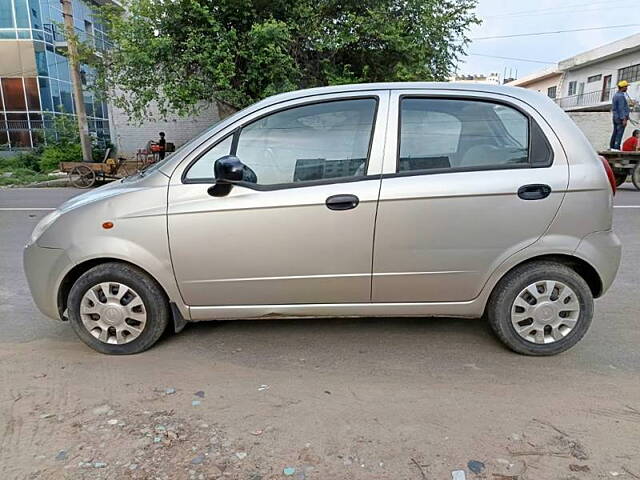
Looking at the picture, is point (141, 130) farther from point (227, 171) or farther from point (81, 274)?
point (227, 171)

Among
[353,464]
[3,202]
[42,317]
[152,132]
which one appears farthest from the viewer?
[152,132]

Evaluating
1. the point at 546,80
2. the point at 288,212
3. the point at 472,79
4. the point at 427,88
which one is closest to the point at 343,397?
the point at 288,212

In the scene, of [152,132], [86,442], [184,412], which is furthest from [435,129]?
[152,132]

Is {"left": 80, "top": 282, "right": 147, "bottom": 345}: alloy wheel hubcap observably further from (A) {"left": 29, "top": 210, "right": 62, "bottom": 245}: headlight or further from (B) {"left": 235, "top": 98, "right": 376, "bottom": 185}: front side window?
(B) {"left": 235, "top": 98, "right": 376, "bottom": 185}: front side window

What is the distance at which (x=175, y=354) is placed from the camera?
325 cm

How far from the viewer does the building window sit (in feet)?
83.7

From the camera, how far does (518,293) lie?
3098 mm

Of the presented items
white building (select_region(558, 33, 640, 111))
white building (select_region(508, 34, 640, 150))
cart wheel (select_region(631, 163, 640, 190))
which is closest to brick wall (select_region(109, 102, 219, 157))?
cart wheel (select_region(631, 163, 640, 190))

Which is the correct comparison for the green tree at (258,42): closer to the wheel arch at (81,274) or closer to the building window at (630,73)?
the wheel arch at (81,274)

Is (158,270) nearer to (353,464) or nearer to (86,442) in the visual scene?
(86,442)

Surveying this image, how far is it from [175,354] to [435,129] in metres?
2.35

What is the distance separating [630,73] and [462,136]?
2966 cm

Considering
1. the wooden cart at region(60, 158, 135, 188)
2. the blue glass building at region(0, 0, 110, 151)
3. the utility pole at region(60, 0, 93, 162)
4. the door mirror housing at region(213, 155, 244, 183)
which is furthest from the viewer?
the blue glass building at region(0, 0, 110, 151)

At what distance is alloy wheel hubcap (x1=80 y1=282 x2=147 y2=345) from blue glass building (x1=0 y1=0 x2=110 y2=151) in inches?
802
